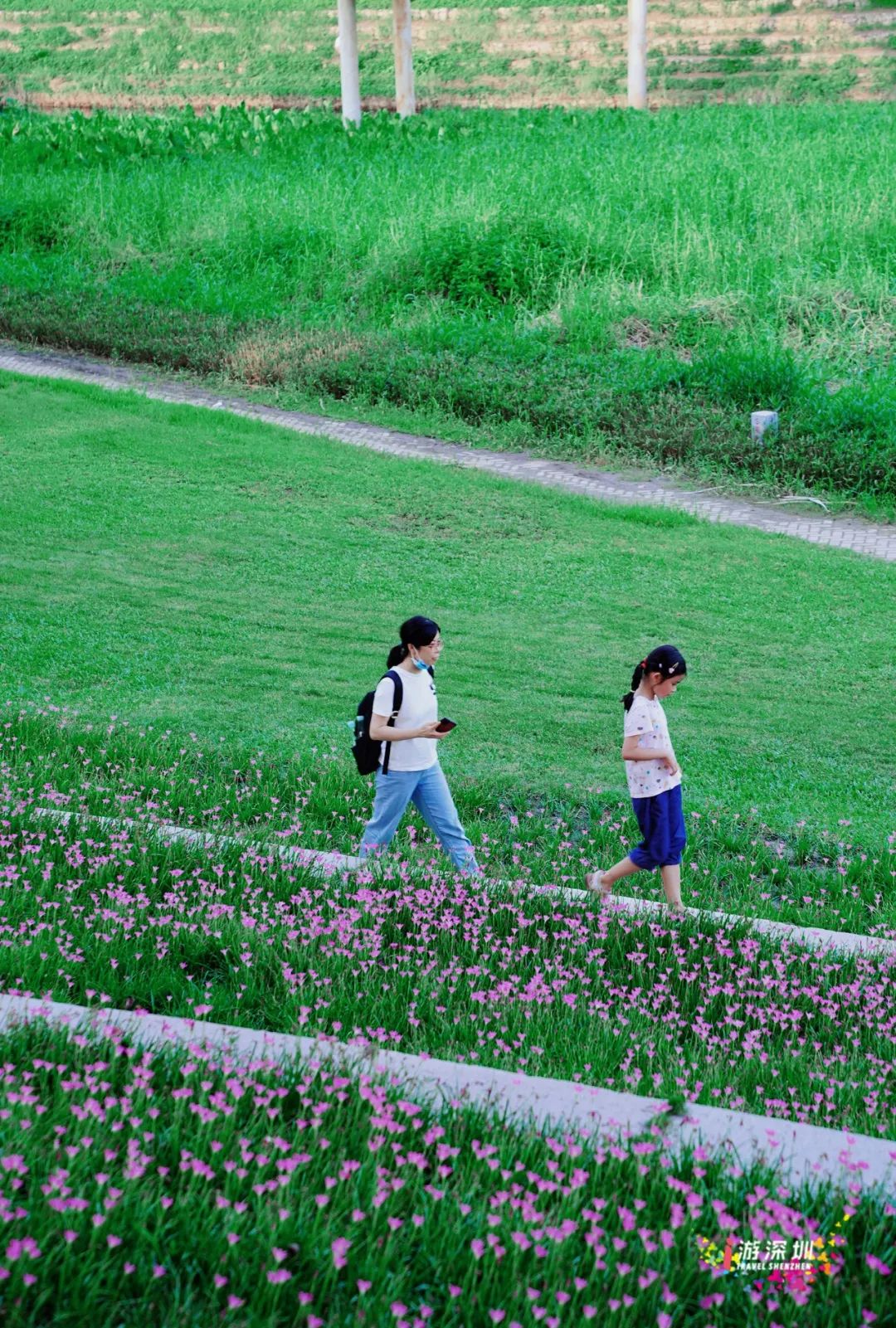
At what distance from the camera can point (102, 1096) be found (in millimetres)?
3246

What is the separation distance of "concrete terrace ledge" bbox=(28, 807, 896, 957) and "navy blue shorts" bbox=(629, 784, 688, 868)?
0.20m

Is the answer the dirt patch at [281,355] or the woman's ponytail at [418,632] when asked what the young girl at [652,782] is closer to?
the woman's ponytail at [418,632]

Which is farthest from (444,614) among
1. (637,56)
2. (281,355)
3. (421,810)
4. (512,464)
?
(637,56)

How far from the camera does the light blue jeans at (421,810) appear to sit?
6293 millimetres

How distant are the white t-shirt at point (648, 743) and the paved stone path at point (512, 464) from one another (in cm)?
729

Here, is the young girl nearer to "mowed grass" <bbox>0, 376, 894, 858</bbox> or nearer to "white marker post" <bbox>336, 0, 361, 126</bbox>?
"mowed grass" <bbox>0, 376, 894, 858</bbox>

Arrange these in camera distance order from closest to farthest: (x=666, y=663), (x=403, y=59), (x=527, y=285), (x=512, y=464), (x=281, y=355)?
(x=666, y=663) → (x=512, y=464) → (x=281, y=355) → (x=527, y=285) → (x=403, y=59)

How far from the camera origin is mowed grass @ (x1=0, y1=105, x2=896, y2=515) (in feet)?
51.2

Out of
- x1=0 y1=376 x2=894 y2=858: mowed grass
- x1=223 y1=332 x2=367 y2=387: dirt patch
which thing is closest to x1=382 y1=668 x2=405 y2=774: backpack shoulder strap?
x1=0 y1=376 x2=894 y2=858: mowed grass

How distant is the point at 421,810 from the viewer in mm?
6410

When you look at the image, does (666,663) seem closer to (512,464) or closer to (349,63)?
(512,464)

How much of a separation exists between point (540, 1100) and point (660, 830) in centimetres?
284

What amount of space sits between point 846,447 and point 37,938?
11718 mm

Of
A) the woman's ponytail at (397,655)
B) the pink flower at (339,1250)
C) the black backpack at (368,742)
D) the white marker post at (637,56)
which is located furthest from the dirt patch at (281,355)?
the white marker post at (637,56)
